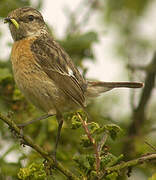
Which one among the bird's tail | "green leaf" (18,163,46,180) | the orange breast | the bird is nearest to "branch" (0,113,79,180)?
"green leaf" (18,163,46,180)

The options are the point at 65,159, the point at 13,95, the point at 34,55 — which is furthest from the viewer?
the point at 34,55

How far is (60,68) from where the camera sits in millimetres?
5117

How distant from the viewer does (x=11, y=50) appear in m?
5.46

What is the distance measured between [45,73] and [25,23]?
1002mm

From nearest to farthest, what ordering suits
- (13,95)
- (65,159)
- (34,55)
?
1. (65,159)
2. (13,95)
3. (34,55)

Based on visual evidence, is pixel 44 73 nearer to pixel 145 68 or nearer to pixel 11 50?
pixel 11 50

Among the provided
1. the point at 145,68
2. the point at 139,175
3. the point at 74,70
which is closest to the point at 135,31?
the point at 145,68

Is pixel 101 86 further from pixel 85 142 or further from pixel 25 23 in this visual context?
pixel 85 142

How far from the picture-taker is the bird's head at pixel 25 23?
5.27 metres

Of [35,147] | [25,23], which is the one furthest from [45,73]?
[35,147]

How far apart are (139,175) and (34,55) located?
77.9 inches

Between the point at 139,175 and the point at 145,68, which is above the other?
the point at 145,68

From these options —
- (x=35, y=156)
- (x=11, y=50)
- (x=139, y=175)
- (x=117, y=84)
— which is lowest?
(x=139, y=175)

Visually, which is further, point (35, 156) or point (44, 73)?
point (44, 73)
